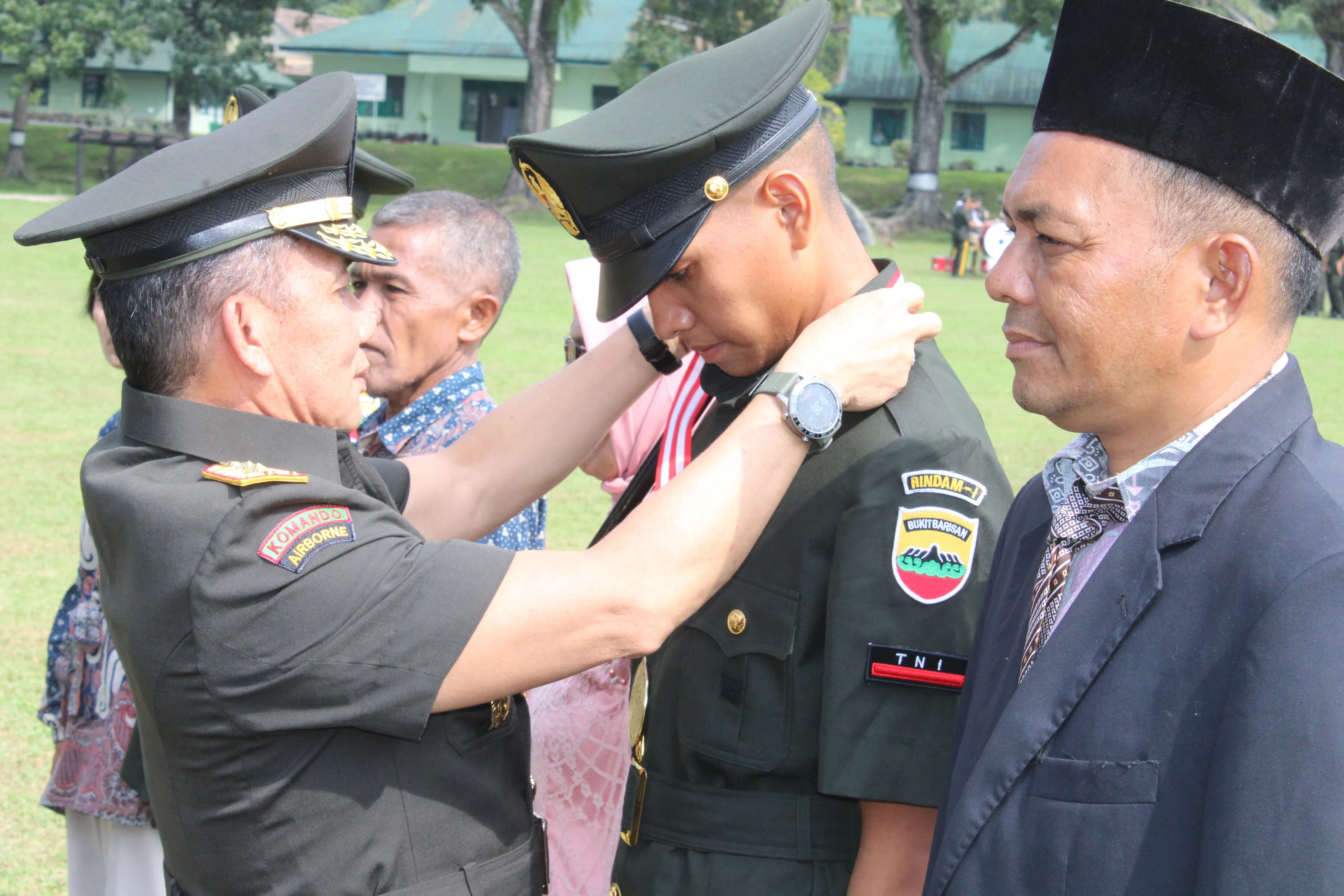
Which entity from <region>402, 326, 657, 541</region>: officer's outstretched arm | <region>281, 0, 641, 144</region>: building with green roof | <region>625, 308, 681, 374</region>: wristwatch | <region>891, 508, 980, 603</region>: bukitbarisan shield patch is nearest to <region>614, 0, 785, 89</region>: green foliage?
<region>281, 0, 641, 144</region>: building with green roof

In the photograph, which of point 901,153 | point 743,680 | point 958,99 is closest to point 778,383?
point 743,680

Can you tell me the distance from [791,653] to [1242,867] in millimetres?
984

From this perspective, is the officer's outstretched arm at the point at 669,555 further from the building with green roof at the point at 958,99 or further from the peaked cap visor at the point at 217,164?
the building with green roof at the point at 958,99

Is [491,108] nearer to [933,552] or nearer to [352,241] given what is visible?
[352,241]

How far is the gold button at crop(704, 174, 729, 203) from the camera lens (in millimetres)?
2277

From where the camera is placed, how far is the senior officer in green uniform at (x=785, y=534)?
214cm

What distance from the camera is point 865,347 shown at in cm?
224

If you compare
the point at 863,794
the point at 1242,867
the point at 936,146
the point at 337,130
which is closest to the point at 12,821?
the point at 337,130

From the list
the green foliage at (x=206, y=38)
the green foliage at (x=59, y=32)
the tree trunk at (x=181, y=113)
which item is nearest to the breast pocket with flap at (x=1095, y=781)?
the green foliage at (x=206, y=38)

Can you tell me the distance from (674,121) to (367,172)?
1.74 meters

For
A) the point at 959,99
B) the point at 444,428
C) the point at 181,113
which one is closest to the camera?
the point at 444,428

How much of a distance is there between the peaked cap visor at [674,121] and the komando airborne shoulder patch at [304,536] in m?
0.74

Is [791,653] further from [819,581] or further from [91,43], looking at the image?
[91,43]

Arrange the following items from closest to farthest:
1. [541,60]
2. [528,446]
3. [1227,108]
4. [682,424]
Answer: [1227,108], [682,424], [528,446], [541,60]
